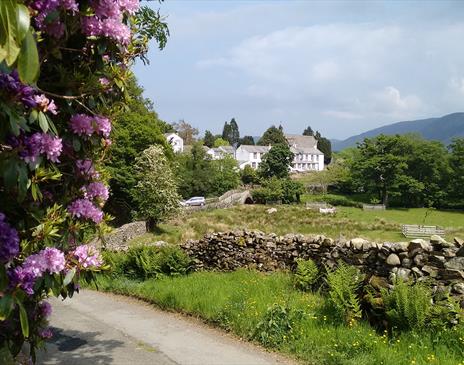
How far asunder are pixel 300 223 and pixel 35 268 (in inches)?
2331

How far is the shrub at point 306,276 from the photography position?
36.9 ft

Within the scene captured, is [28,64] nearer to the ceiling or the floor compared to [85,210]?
nearer to the ceiling

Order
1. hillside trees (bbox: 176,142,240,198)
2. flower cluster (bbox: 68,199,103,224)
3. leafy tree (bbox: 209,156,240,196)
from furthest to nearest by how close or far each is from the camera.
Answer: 1. leafy tree (bbox: 209,156,240,196)
2. hillside trees (bbox: 176,142,240,198)
3. flower cluster (bbox: 68,199,103,224)

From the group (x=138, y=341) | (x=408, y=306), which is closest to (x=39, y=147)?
(x=138, y=341)

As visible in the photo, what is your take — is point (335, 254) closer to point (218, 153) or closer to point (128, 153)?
point (128, 153)

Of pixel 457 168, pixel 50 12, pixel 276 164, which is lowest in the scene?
pixel 50 12

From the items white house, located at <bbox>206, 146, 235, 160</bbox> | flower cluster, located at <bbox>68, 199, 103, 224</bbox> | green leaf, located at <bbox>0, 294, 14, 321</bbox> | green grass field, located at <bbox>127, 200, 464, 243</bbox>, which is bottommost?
green grass field, located at <bbox>127, 200, 464, 243</bbox>

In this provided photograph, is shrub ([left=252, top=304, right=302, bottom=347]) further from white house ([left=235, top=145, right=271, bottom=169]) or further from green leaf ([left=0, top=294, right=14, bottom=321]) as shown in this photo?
white house ([left=235, top=145, right=271, bottom=169])

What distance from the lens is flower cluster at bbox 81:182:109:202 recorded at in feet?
12.6

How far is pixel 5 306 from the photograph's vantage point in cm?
262

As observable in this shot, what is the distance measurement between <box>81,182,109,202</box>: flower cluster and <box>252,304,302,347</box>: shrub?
531 centimetres

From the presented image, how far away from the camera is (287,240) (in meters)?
13.6

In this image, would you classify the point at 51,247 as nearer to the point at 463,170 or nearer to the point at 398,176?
the point at 398,176

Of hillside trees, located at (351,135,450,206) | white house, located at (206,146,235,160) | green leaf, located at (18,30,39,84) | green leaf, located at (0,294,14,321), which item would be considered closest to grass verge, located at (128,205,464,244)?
hillside trees, located at (351,135,450,206)
